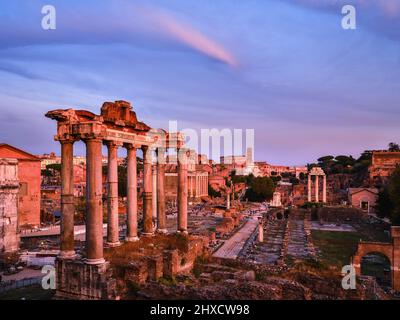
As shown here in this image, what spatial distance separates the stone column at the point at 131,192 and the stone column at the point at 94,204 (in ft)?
12.1

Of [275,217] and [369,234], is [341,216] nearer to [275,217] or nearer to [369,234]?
[275,217]

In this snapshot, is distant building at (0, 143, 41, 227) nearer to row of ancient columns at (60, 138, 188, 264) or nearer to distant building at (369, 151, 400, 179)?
row of ancient columns at (60, 138, 188, 264)

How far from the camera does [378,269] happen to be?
83.0 feet

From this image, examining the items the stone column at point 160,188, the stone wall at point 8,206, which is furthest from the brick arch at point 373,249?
the stone wall at point 8,206

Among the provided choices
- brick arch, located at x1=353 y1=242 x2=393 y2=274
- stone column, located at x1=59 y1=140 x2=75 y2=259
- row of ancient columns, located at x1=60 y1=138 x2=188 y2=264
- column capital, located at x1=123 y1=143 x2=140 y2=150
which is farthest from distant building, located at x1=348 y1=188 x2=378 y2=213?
stone column, located at x1=59 y1=140 x2=75 y2=259

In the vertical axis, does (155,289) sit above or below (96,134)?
below

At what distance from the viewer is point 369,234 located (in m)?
41.1

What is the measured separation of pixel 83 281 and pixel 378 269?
2172cm

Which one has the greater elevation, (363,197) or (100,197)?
(100,197)

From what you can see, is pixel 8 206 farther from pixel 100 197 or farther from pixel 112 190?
pixel 100 197

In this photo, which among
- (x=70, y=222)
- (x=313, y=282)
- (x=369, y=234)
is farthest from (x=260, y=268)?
(x=369, y=234)

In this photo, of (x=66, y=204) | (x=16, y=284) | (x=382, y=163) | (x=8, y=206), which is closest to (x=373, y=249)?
(x=66, y=204)

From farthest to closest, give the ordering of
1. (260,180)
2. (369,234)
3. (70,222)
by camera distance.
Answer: (260,180), (369,234), (70,222)
